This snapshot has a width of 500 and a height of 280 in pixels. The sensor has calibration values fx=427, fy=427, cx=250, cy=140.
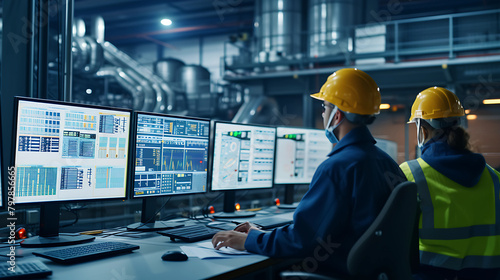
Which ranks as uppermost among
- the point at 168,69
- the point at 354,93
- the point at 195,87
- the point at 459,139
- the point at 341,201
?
the point at 168,69

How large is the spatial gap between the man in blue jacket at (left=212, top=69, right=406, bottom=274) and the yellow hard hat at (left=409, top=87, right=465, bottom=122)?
23.8 inches

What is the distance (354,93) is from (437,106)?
66 cm

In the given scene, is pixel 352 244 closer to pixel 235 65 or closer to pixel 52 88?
pixel 52 88

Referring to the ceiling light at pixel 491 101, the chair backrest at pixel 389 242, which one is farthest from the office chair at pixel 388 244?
the ceiling light at pixel 491 101

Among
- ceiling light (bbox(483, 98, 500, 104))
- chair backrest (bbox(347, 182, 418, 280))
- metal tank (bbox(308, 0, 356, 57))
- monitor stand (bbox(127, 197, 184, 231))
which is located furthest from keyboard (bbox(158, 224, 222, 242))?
ceiling light (bbox(483, 98, 500, 104))

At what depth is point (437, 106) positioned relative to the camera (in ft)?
6.06

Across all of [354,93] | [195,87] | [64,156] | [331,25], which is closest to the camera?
[354,93]

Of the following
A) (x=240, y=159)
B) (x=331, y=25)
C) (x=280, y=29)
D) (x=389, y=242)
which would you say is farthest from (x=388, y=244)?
(x=280, y=29)

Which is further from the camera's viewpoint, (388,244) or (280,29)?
(280,29)

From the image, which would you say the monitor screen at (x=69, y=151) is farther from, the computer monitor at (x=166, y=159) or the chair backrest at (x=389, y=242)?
the chair backrest at (x=389, y=242)

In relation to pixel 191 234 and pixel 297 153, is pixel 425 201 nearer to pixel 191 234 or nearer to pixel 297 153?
pixel 191 234

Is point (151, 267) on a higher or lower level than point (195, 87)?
lower

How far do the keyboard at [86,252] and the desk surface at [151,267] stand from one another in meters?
0.02

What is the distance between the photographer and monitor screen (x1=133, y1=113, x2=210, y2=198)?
178cm
